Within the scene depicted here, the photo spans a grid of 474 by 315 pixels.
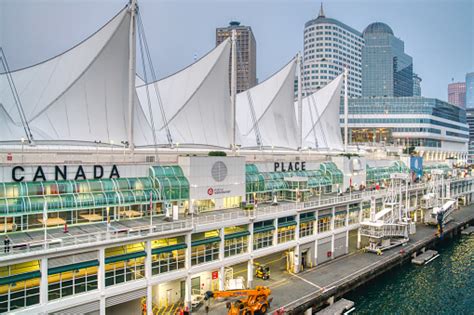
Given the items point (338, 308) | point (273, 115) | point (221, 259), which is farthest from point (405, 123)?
point (221, 259)

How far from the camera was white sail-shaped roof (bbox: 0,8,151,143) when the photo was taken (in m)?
37.8

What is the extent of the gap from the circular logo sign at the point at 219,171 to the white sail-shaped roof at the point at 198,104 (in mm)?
14203

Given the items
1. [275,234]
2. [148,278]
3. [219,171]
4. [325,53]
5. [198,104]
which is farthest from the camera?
[325,53]

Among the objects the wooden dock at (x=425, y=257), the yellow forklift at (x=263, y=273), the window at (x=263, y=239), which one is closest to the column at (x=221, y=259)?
the window at (x=263, y=239)

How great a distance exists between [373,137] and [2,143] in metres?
100

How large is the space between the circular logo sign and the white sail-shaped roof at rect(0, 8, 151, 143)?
1225 cm

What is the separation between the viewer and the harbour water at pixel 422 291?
3388 cm

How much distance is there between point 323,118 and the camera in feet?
259

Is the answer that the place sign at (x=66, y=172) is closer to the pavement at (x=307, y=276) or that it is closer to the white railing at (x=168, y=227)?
the white railing at (x=168, y=227)

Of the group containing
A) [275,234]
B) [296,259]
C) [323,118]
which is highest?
[323,118]

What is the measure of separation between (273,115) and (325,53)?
113 meters

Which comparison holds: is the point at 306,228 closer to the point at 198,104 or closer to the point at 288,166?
the point at 288,166

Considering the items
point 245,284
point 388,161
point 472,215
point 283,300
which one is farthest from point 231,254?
point 472,215

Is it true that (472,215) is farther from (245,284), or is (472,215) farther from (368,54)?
(368,54)
